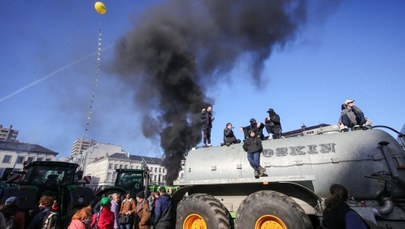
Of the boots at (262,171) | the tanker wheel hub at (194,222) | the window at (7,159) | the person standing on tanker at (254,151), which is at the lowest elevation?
the tanker wheel hub at (194,222)

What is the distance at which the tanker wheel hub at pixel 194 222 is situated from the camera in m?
6.30

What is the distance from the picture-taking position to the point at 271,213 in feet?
16.8

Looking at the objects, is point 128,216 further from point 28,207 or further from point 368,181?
point 368,181

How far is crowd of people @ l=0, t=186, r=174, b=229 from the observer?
14.2 ft

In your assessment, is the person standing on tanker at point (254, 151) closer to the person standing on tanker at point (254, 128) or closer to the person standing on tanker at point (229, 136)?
the person standing on tanker at point (229, 136)

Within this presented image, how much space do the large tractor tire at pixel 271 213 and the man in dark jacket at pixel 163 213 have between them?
225cm

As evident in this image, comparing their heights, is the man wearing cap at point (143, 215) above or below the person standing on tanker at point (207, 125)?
below

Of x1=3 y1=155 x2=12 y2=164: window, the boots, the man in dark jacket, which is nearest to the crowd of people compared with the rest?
the man in dark jacket

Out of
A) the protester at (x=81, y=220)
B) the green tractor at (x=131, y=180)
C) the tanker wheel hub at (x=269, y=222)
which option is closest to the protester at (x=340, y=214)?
the tanker wheel hub at (x=269, y=222)

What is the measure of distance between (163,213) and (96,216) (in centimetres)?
183

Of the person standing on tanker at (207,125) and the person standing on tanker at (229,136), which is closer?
the person standing on tanker at (229,136)

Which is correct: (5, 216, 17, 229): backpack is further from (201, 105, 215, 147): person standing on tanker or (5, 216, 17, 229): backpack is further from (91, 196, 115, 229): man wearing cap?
(201, 105, 215, 147): person standing on tanker

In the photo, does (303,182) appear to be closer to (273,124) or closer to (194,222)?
(273,124)

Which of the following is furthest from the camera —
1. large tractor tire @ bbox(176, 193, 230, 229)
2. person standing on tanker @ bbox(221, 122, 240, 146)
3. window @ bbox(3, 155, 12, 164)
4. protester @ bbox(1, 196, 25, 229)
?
window @ bbox(3, 155, 12, 164)
